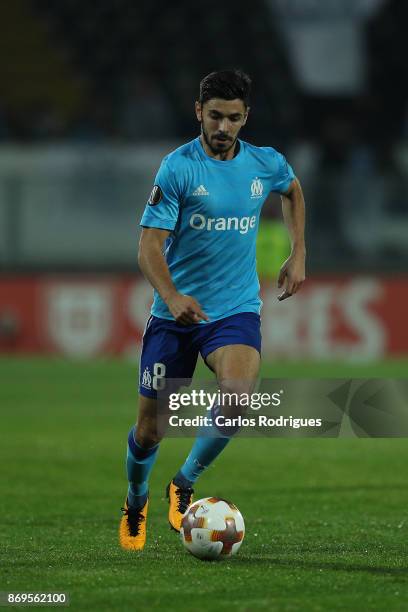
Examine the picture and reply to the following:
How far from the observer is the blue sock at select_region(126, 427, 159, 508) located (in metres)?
6.32

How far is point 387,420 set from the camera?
5.88 meters

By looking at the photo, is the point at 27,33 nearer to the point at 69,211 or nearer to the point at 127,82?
the point at 127,82

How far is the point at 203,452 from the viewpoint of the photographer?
21.4ft

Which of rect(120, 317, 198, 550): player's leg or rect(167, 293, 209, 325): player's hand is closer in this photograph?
rect(167, 293, 209, 325): player's hand

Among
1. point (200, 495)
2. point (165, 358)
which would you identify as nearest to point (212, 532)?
point (165, 358)

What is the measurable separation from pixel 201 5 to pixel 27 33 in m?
3.19

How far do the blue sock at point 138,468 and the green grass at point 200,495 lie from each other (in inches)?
9.1

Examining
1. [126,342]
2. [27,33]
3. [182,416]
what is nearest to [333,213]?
[126,342]

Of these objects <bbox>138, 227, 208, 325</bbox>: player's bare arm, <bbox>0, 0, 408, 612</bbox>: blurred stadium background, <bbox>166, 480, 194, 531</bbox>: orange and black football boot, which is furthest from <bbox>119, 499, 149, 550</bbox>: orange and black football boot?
<bbox>138, 227, 208, 325</bbox>: player's bare arm

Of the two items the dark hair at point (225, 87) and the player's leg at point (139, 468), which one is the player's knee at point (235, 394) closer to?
the player's leg at point (139, 468)

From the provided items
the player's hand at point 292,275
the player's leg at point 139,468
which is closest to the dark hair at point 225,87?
the player's hand at point 292,275

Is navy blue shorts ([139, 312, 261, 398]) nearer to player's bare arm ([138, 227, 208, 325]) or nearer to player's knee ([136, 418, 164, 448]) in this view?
player's knee ([136, 418, 164, 448])

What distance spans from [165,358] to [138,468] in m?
0.55

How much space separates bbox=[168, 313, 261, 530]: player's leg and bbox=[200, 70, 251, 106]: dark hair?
3.27 ft
